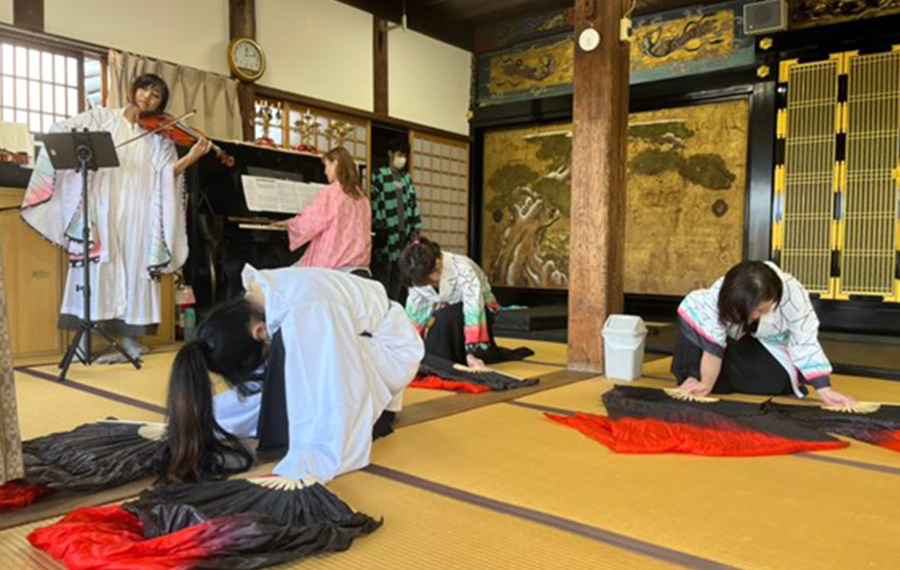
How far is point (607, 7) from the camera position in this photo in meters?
3.97

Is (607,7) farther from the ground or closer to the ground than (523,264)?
farther from the ground

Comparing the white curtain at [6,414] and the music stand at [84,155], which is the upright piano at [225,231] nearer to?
the music stand at [84,155]

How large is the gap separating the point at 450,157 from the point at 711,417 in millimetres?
6139

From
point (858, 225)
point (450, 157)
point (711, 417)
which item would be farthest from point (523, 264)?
point (711, 417)

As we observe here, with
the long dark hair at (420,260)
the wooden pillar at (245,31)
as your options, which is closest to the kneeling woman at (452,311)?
the long dark hair at (420,260)

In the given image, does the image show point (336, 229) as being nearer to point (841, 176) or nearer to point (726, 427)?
point (726, 427)

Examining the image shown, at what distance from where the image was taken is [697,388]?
3.05 m

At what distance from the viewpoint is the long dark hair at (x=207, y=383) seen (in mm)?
1661

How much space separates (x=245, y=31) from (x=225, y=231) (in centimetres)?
191

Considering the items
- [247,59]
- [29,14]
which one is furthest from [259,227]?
[29,14]

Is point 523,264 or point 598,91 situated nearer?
point 598,91

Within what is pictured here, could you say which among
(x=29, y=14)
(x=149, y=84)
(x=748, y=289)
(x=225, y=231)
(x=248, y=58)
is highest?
(x=248, y=58)

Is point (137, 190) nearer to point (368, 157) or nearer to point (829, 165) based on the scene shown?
point (368, 157)

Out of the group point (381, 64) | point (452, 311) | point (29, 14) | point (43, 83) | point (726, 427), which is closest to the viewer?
point (726, 427)
